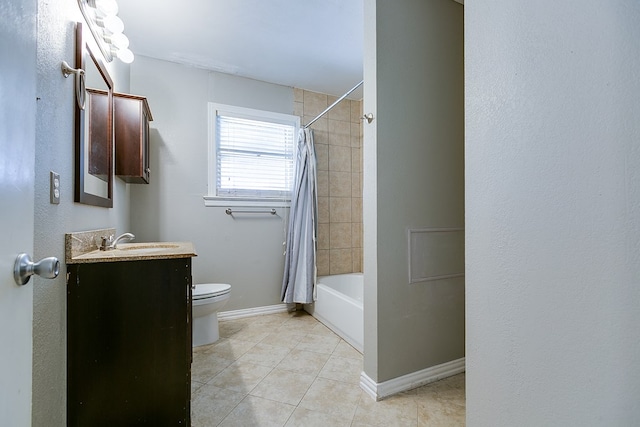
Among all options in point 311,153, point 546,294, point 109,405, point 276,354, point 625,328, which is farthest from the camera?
point 311,153

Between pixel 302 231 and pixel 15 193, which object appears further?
pixel 302 231

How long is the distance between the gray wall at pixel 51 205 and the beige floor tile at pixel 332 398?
1076 millimetres

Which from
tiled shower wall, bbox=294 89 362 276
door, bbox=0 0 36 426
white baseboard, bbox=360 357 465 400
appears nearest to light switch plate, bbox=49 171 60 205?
door, bbox=0 0 36 426

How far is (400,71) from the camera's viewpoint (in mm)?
1647

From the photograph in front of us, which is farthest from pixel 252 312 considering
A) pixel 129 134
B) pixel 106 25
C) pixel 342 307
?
pixel 106 25

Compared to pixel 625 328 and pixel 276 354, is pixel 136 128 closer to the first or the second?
pixel 276 354

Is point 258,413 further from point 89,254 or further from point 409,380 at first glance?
point 89,254

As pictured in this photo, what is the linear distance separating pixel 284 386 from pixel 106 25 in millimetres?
2221

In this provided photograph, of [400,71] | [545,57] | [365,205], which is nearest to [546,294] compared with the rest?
[545,57]

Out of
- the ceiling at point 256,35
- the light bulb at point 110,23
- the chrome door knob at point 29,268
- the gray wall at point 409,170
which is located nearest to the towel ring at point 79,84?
the light bulb at point 110,23

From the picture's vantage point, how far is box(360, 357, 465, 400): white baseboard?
5.28 feet

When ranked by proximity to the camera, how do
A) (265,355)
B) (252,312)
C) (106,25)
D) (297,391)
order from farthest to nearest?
(252,312)
(265,355)
(297,391)
(106,25)

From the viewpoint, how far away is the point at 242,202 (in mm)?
2902

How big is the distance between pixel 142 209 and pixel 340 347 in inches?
79.8
